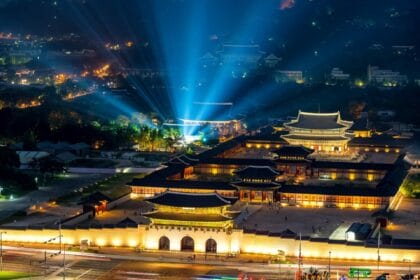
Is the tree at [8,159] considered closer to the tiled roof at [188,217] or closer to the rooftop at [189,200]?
the rooftop at [189,200]

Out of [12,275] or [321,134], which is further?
[321,134]

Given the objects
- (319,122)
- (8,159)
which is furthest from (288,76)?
(8,159)

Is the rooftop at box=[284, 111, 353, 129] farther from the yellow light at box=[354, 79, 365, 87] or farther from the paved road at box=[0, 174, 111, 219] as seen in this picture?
the yellow light at box=[354, 79, 365, 87]

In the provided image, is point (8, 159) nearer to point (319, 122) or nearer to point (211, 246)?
point (211, 246)

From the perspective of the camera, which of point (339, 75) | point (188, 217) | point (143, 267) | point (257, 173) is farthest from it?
point (339, 75)

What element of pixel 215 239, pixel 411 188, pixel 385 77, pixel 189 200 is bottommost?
pixel 215 239

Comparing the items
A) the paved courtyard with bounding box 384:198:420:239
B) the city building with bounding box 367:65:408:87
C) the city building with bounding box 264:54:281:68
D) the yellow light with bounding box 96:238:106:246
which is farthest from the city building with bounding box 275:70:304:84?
the yellow light with bounding box 96:238:106:246

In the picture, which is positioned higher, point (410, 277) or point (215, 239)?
point (215, 239)
